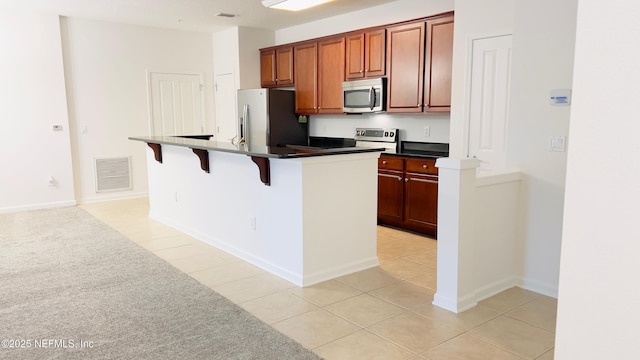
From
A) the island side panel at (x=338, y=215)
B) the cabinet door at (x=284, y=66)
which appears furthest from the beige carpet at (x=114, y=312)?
the cabinet door at (x=284, y=66)

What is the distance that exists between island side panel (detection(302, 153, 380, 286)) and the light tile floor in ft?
0.40

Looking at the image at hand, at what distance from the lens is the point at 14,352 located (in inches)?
96.5

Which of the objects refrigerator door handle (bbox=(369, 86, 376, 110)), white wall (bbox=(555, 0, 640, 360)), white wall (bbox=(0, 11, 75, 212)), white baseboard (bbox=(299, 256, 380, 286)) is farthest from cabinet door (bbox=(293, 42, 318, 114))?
white wall (bbox=(555, 0, 640, 360))

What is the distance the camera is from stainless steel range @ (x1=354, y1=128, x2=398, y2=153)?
568 cm

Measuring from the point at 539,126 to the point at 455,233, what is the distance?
1029 millimetres

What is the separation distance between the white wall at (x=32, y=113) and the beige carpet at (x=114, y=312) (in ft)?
6.93

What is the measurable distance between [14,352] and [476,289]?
9.25ft

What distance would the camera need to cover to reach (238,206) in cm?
415

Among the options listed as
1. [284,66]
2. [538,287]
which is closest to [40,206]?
[284,66]

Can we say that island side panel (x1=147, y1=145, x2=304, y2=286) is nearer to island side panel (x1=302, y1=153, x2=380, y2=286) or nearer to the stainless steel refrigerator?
island side panel (x1=302, y1=153, x2=380, y2=286)

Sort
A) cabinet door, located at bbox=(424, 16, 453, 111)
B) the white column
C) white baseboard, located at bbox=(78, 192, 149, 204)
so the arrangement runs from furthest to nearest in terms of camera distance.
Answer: white baseboard, located at bbox=(78, 192, 149, 204), cabinet door, located at bbox=(424, 16, 453, 111), the white column

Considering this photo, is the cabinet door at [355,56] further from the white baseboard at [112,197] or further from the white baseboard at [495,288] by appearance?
the white baseboard at [112,197]

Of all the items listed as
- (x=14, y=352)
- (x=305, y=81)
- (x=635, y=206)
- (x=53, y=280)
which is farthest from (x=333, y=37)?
(x=635, y=206)

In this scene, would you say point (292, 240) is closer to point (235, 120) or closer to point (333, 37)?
point (333, 37)
